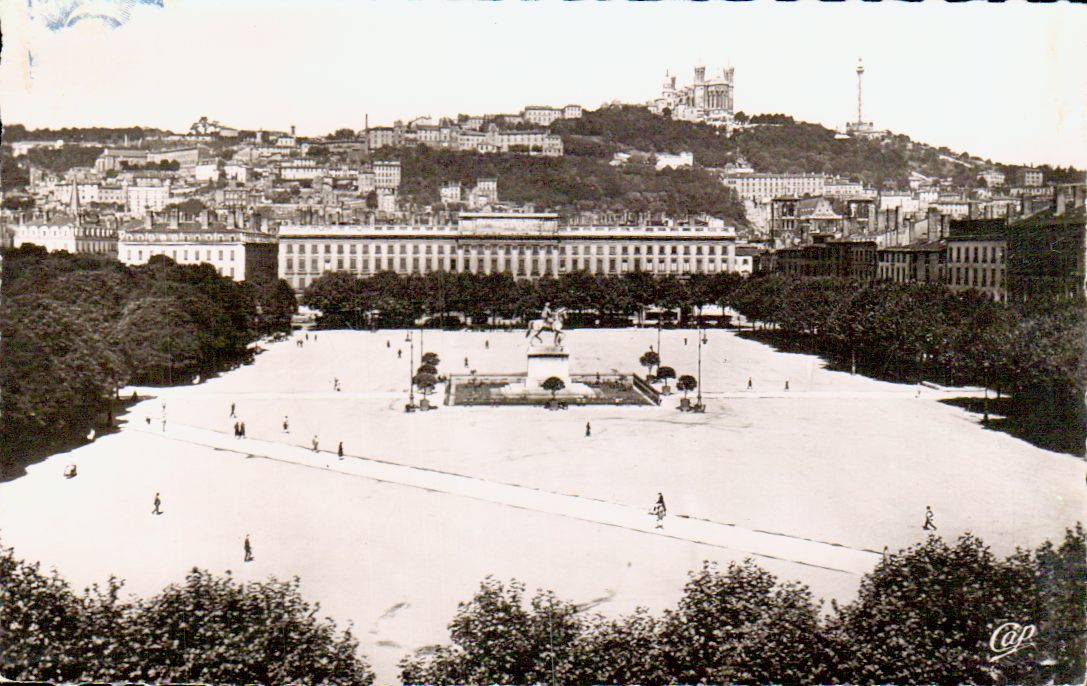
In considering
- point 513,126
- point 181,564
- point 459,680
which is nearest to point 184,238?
point 181,564

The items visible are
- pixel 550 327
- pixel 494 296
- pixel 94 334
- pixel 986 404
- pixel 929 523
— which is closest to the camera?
pixel 929 523

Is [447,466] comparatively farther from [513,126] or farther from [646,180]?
[513,126]

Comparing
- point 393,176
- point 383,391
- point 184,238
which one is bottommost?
point 383,391

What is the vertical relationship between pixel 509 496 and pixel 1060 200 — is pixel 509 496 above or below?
below

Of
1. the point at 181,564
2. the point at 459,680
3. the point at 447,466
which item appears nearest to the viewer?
the point at 459,680

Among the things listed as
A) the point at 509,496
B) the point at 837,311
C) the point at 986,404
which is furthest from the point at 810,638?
the point at 837,311

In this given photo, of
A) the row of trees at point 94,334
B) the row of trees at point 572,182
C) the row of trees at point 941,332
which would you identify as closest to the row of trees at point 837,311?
the row of trees at point 941,332

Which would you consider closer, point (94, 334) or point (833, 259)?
point (94, 334)

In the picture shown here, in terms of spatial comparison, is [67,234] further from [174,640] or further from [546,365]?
[174,640]
